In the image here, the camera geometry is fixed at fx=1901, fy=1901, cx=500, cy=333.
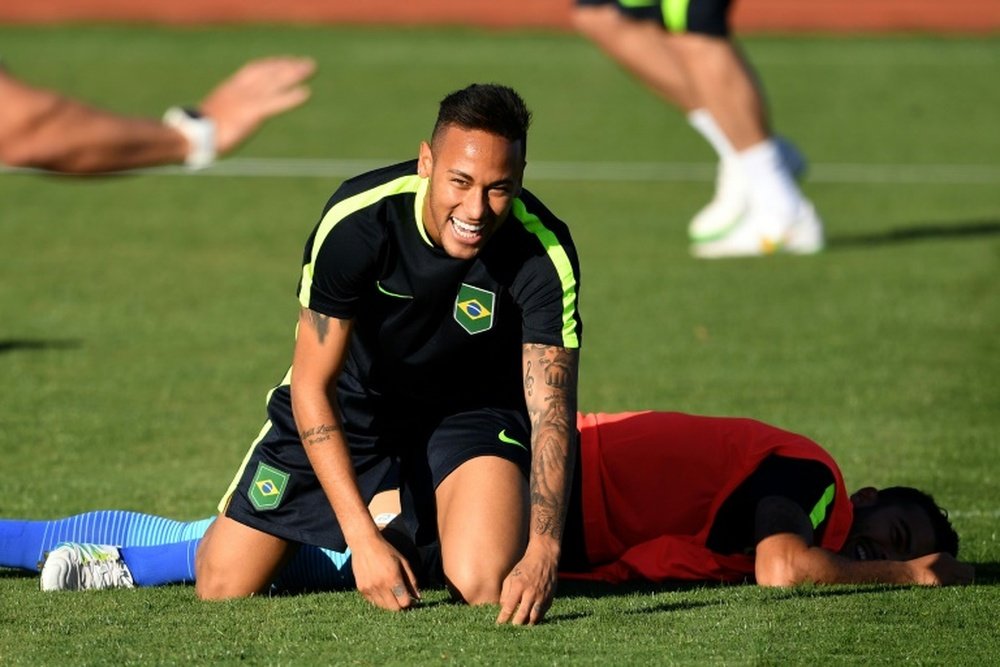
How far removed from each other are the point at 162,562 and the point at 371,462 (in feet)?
2.30

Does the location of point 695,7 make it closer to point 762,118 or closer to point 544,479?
point 762,118

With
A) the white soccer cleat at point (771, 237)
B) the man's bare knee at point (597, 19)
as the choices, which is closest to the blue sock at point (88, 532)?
the white soccer cleat at point (771, 237)

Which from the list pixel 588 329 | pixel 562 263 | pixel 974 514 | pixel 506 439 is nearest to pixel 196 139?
pixel 562 263

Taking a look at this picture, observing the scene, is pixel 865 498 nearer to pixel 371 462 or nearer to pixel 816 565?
pixel 816 565

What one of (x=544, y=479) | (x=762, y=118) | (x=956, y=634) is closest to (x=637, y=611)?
(x=544, y=479)

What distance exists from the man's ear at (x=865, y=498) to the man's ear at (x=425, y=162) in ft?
5.53

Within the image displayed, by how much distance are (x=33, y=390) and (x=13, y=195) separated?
4.98 meters

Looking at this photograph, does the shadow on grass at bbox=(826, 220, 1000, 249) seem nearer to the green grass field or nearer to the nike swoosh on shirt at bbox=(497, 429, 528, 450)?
the green grass field

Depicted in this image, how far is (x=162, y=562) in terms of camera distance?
573cm

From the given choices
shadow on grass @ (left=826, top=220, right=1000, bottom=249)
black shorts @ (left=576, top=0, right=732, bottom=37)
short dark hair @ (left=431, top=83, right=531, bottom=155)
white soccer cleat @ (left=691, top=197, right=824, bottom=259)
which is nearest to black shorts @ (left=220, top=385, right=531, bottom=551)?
short dark hair @ (left=431, top=83, right=531, bottom=155)

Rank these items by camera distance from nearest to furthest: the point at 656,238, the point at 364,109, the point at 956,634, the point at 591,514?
1. the point at 956,634
2. the point at 591,514
3. the point at 656,238
4. the point at 364,109

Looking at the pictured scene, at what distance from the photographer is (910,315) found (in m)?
9.78

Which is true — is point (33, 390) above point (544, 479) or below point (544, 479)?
below

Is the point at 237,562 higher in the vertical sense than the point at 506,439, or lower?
lower
